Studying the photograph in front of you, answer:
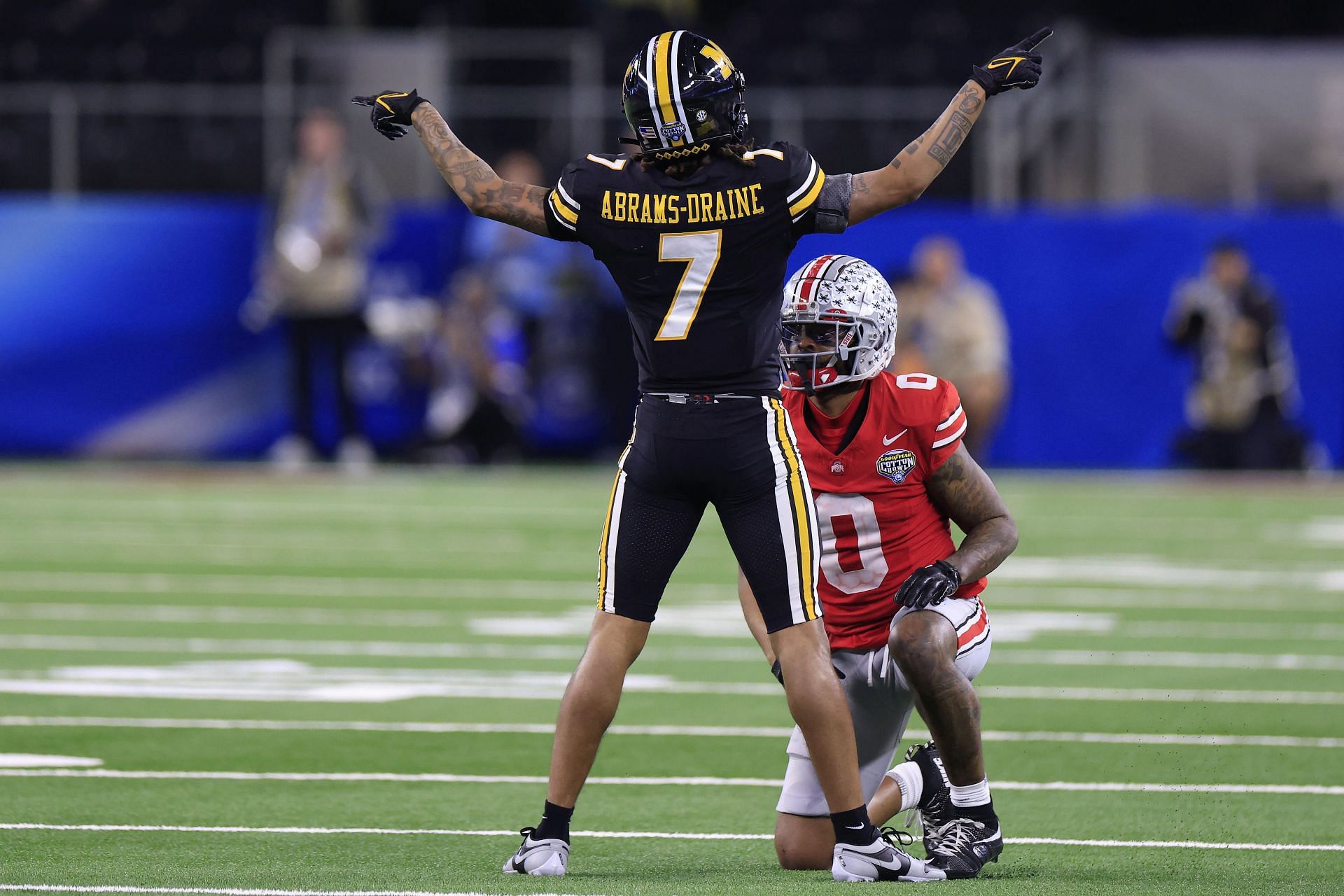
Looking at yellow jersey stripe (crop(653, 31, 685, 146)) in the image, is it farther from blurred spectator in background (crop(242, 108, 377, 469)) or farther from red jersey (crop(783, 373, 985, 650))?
blurred spectator in background (crop(242, 108, 377, 469))

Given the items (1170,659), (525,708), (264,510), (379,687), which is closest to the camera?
(525,708)

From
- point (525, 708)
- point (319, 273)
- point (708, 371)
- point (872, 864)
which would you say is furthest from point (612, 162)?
point (319, 273)

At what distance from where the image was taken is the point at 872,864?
17.3 ft

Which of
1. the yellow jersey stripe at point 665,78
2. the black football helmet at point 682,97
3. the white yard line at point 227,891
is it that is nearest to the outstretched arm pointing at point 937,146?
the black football helmet at point 682,97

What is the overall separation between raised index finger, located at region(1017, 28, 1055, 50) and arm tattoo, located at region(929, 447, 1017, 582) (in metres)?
1.04

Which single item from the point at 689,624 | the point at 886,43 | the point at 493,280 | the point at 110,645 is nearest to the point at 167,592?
the point at 110,645

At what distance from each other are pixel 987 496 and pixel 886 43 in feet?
61.6

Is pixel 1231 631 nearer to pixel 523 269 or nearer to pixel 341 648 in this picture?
pixel 341 648

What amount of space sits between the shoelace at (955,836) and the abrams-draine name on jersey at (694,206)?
61.5 inches

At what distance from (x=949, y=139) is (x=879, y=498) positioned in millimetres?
939

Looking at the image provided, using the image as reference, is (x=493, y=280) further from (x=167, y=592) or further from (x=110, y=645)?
(x=110, y=645)

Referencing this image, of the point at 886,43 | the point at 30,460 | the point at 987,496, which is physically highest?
the point at 886,43

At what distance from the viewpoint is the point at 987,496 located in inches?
228

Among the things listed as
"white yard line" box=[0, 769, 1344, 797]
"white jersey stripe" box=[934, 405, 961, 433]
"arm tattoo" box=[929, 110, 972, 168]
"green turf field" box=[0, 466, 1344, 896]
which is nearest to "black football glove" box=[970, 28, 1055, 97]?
"arm tattoo" box=[929, 110, 972, 168]
